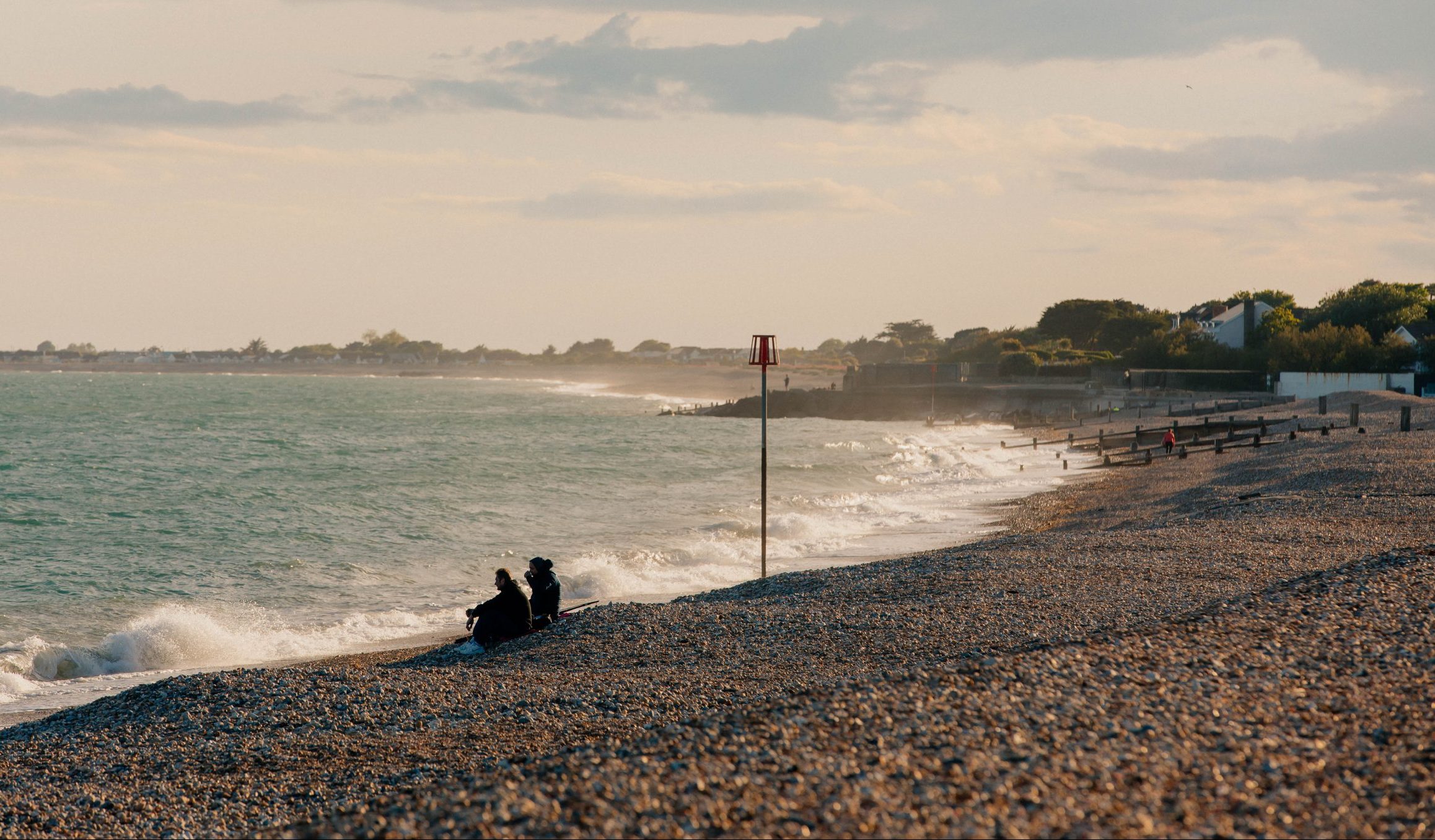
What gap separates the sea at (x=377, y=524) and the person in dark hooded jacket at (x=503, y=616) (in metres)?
4.27

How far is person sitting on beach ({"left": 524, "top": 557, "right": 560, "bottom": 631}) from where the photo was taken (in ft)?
45.9

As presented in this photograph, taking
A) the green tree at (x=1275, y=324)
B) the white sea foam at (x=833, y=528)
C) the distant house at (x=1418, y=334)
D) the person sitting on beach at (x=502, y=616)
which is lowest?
the white sea foam at (x=833, y=528)

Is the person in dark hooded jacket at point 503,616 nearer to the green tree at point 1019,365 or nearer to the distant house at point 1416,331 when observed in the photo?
the distant house at point 1416,331

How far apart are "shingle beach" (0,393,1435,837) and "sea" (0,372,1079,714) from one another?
4205 millimetres

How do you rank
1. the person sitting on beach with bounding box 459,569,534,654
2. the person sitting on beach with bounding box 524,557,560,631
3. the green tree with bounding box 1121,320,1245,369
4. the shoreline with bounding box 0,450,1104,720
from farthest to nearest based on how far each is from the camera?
1. the green tree with bounding box 1121,320,1245,369
2. the person sitting on beach with bounding box 524,557,560,631
3. the person sitting on beach with bounding box 459,569,534,654
4. the shoreline with bounding box 0,450,1104,720

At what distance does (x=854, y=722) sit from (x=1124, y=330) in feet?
386

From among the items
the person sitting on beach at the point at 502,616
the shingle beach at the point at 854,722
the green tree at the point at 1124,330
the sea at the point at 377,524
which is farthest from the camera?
the green tree at the point at 1124,330

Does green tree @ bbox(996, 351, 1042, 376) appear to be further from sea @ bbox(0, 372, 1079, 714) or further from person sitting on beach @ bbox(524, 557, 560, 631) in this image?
person sitting on beach @ bbox(524, 557, 560, 631)

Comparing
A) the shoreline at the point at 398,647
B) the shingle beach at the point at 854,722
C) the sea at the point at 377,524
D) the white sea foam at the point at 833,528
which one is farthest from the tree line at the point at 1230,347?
the shingle beach at the point at 854,722

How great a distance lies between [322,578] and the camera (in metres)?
22.9

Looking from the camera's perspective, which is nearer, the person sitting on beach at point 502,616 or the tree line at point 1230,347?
the person sitting on beach at point 502,616

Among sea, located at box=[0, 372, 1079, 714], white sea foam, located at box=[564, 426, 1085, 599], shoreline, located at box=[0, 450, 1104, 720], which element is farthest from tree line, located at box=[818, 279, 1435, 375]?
shoreline, located at box=[0, 450, 1104, 720]

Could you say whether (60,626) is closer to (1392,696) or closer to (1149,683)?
(1149,683)

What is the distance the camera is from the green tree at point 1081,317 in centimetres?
11794
